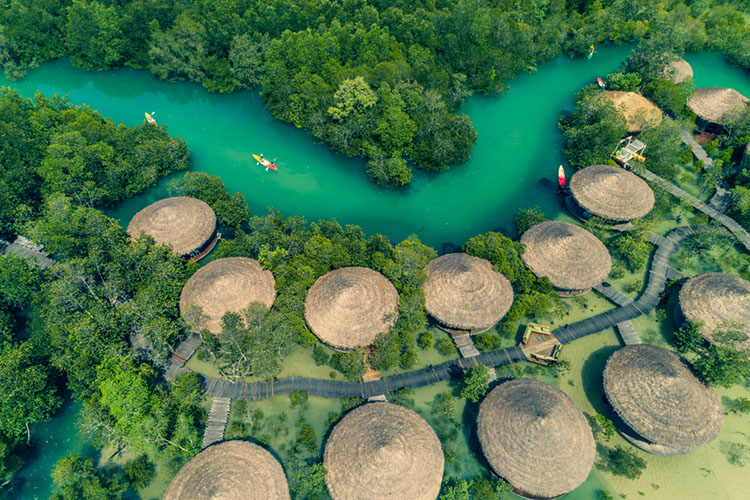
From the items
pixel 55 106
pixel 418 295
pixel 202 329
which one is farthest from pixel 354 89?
pixel 55 106

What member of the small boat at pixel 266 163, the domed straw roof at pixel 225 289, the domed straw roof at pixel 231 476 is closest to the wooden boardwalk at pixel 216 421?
the domed straw roof at pixel 231 476

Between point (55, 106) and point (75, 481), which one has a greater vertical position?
point (55, 106)

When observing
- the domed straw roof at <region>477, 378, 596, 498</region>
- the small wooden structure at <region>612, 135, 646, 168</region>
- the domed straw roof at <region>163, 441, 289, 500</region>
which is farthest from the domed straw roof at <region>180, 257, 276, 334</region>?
the small wooden structure at <region>612, 135, 646, 168</region>

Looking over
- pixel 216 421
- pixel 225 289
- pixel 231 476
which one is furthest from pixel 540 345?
pixel 225 289

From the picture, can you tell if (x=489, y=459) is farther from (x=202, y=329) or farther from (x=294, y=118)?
(x=294, y=118)

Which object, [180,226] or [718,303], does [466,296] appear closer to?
[718,303]

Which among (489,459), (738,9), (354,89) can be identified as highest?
(738,9)
